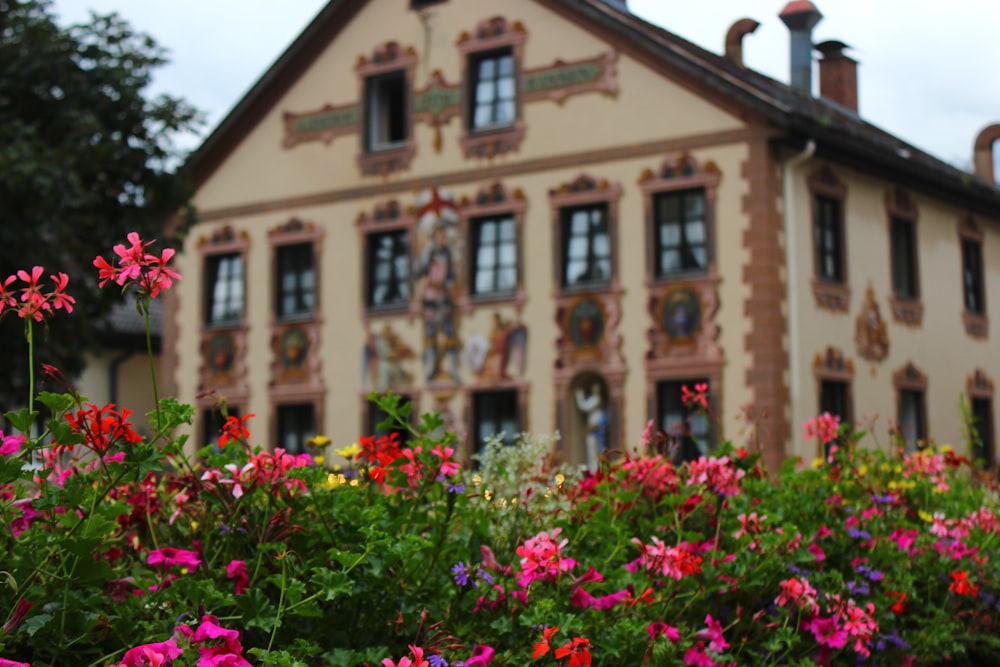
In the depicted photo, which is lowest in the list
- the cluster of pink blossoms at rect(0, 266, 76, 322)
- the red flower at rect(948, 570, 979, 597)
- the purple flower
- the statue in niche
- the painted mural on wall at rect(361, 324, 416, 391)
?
→ the red flower at rect(948, 570, 979, 597)

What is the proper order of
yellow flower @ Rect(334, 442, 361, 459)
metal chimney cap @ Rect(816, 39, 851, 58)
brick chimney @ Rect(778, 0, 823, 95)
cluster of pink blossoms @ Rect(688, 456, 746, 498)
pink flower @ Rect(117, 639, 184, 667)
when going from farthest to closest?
1. metal chimney cap @ Rect(816, 39, 851, 58)
2. brick chimney @ Rect(778, 0, 823, 95)
3. cluster of pink blossoms @ Rect(688, 456, 746, 498)
4. yellow flower @ Rect(334, 442, 361, 459)
5. pink flower @ Rect(117, 639, 184, 667)

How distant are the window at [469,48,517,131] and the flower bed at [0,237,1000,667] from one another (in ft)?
58.3

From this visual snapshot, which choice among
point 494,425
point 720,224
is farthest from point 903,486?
point 494,425

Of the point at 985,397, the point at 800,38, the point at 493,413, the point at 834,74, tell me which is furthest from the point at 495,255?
the point at 985,397

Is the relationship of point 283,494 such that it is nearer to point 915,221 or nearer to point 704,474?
point 704,474

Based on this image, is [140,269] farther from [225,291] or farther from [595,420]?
[225,291]

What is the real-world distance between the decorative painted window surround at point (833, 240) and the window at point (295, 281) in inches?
330

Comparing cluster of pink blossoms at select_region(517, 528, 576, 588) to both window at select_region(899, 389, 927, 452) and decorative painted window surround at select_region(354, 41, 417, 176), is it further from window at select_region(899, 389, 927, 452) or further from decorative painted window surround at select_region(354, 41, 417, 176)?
decorative painted window surround at select_region(354, 41, 417, 176)

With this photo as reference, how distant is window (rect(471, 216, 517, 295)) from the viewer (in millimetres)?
24297

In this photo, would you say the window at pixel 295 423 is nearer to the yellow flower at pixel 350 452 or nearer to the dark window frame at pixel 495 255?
the dark window frame at pixel 495 255

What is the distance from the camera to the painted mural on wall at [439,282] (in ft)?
80.7

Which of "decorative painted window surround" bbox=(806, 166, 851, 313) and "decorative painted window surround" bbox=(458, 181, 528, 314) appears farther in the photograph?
"decorative painted window surround" bbox=(458, 181, 528, 314)

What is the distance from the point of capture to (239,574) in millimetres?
4695

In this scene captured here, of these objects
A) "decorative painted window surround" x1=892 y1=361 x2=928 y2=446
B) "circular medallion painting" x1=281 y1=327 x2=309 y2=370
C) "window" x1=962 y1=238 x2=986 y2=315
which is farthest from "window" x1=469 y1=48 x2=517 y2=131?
"window" x1=962 y1=238 x2=986 y2=315
